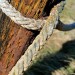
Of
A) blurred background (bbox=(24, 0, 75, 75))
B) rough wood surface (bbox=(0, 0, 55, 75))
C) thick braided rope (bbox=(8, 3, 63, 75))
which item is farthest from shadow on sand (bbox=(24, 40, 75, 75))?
thick braided rope (bbox=(8, 3, 63, 75))

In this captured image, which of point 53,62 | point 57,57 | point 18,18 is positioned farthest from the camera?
point 57,57

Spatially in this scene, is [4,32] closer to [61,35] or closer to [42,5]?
[42,5]

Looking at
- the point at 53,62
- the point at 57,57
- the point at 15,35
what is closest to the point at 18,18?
the point at 15,35

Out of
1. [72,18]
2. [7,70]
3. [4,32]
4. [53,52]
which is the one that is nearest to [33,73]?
[53,52]

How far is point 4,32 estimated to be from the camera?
1652mm

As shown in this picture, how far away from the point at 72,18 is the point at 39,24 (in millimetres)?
2985

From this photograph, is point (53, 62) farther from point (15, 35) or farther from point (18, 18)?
point (18, 18)

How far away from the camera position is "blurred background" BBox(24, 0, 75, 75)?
2.89m

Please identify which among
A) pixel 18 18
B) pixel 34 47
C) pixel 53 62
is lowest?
pixel 53 62

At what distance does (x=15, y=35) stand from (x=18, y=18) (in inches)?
5.5

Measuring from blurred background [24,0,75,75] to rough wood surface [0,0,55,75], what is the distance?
0.87m

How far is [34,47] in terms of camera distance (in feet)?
5.13

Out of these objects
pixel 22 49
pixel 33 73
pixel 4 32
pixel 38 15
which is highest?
pixel 38 15

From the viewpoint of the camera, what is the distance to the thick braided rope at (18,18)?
153 cm
